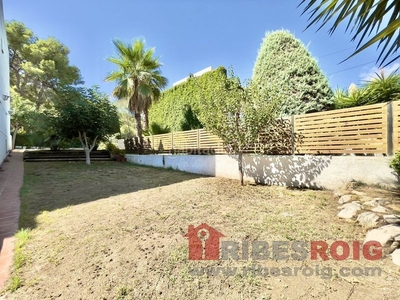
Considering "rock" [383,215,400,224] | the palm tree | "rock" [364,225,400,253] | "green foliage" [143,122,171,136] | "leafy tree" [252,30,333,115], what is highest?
the palm tree

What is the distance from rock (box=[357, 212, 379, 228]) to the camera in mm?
3037

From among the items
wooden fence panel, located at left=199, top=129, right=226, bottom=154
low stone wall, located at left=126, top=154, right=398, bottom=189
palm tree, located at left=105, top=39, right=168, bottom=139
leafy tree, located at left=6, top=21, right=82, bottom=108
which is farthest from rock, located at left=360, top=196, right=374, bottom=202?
leafy tree, located at left=6, top=21, right=82, bottom=108

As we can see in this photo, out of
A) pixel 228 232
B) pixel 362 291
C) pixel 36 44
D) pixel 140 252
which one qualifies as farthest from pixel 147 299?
pixel 36 44

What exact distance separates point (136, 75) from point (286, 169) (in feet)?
36.6

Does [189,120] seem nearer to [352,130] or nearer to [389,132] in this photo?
[352,130]

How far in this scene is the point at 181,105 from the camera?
541 inches

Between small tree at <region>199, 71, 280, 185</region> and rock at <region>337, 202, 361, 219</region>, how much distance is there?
2.80 m

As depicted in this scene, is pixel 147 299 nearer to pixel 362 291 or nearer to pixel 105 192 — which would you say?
pixel 362 291

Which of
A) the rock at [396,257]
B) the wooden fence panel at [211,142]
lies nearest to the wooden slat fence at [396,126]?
the rock at [396,257]

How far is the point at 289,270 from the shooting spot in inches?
92.3

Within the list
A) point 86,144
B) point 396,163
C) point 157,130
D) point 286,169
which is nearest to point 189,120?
point 157,130

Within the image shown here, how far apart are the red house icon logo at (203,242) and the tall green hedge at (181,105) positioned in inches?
359

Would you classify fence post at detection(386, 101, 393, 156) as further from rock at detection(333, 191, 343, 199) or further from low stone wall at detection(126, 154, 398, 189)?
rock at detection(333, 191, 343, 199)

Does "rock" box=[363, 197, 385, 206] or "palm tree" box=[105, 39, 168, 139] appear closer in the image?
"rock" box=[363, 197, 385, 206]
